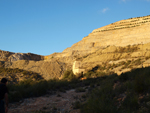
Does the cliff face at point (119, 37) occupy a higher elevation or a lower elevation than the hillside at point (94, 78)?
higher

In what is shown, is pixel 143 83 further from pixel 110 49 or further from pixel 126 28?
pixel 126 28

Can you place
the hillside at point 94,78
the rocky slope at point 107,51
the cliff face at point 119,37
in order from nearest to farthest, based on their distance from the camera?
the hillside at point 94,78 → the rocky slope at point 107,51 → the cliff face at point 119,37

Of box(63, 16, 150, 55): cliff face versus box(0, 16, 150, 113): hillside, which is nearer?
box(0, 16, 150, 113): hillside

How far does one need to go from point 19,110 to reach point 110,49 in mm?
18754

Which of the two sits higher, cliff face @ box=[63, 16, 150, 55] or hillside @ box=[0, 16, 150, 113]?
cliff face @ box=[63, 16, 150, 55]

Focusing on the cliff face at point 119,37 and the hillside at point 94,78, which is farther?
the cliff face at point 119,37

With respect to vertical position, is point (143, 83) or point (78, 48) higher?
point (78, 48)

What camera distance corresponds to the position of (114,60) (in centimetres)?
2191

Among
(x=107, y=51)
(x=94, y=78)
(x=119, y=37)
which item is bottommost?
(x=94, y=78)

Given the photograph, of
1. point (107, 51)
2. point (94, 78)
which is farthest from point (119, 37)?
point (94, 78)

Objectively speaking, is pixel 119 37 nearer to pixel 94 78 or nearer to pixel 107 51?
pixel 107 51

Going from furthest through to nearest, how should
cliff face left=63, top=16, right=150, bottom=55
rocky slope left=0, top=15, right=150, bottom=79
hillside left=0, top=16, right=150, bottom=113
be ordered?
cliff face left=63, top=16, right=150, bottom=55 < rocky slope left=0, top=15, right=150, bottom=79 < hillside left=0, top=16, right=150, bottom=113

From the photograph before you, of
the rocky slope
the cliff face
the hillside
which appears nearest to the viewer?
the hillside

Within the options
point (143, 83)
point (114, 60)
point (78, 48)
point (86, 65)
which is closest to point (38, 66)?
point (78, 48)
